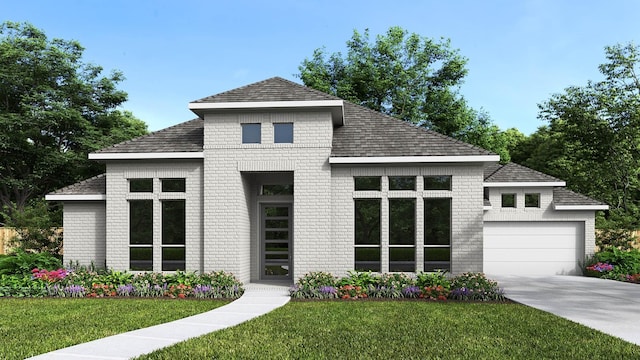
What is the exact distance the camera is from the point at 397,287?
527 inches

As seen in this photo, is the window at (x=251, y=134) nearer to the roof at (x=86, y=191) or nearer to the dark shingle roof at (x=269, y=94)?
the dark shingle roof at (x=269, y=94)

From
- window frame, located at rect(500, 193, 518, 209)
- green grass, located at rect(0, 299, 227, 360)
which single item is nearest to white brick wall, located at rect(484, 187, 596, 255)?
window frame, located at rect(500, 193, 518, 209)

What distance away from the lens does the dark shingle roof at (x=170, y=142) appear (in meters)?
15.4

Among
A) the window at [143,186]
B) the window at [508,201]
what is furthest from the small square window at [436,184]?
the window at [143,186]

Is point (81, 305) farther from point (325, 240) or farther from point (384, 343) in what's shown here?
point (384, 343)

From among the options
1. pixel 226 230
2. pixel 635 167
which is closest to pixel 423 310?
pixel 226 230

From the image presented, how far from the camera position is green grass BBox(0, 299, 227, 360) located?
8.15 meters

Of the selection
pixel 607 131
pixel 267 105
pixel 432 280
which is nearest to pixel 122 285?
pixel 267 105

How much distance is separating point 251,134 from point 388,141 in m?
4.33

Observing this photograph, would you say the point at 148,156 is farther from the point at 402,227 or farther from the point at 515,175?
the point at 402,227

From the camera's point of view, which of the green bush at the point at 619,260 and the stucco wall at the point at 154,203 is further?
the green bush at the point at 619,260

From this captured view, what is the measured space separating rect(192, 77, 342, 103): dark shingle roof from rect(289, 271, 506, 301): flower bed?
5273 mm

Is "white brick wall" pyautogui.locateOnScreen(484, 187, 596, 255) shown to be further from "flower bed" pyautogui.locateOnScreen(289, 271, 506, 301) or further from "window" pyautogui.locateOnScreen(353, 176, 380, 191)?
"flower bed" pyautogui.locateOnScreen(289, 271, 506, 301)

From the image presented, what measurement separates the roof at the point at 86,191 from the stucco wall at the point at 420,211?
7.87 meters
